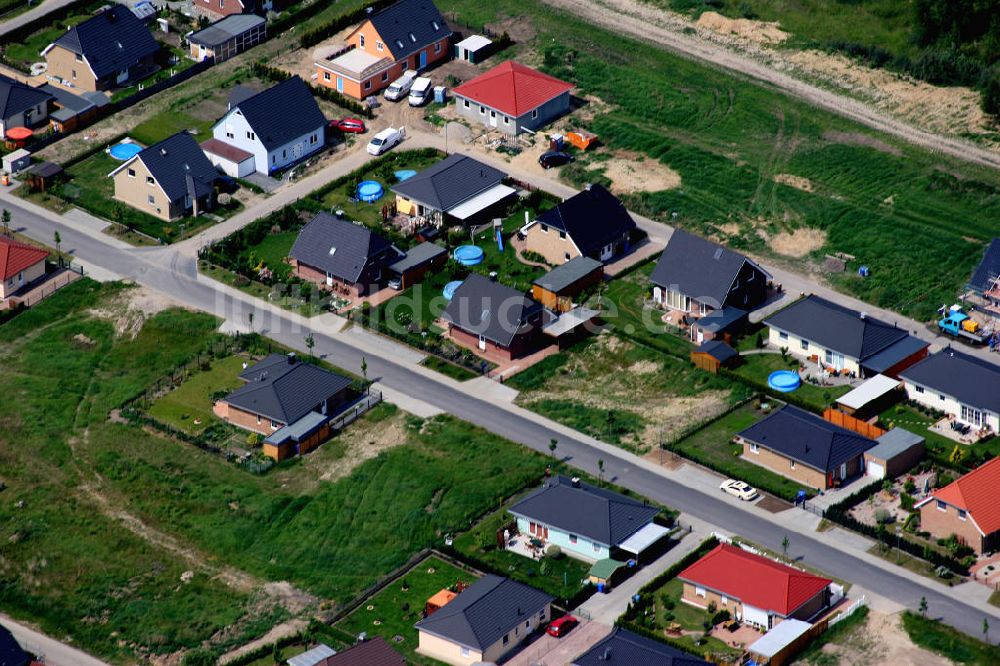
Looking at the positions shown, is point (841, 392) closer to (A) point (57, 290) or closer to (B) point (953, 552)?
(B) point (953, 552)

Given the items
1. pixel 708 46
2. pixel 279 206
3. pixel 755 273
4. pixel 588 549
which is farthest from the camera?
pixel 708 46

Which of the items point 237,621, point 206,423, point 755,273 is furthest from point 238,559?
point 755,273

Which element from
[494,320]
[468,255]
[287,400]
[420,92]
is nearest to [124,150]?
[420,92]

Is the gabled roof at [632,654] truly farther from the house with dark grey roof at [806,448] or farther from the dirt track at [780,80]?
the dirt track at [780,80]

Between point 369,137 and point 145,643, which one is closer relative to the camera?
point 145,643

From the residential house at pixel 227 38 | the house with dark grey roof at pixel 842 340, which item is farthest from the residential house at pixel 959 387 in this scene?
the residential house at pixel 227 38
